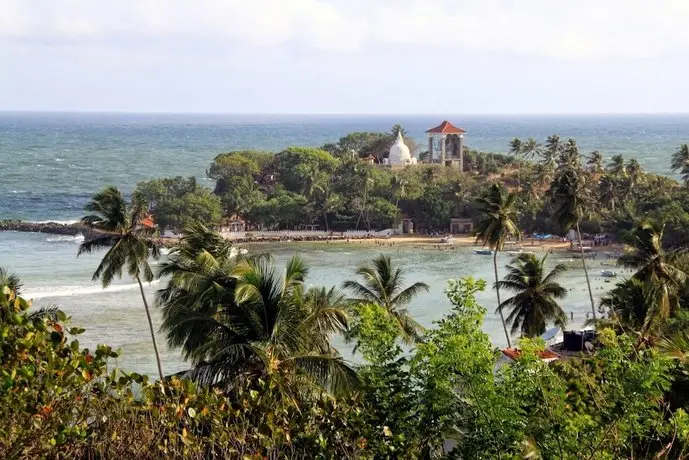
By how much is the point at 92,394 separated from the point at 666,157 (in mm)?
145030

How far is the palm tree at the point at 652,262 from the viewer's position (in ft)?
83.0

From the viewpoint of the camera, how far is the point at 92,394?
986 centimetres

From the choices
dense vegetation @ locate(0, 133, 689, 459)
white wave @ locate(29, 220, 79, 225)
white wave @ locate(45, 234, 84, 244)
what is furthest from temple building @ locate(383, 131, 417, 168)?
dense vegetation @ locate(0, 133, 689, 459)

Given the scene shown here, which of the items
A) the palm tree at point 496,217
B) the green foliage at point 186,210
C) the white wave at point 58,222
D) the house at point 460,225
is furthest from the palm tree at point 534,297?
the white wave at point 58,222

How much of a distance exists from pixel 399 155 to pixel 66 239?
30960mm

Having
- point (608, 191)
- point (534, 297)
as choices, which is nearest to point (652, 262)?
point (534, 297)

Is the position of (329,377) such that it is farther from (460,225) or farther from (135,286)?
(460,225)

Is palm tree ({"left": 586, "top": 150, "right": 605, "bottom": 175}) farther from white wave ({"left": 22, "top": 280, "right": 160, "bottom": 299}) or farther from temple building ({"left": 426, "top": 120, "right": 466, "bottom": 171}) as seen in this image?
white wave ({"left": 22, "top": 280, "right": 160, "bottom": 299})

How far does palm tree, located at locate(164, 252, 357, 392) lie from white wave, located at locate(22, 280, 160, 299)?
3101 centimetres

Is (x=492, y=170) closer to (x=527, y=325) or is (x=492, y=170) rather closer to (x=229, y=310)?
(x=527, y=325)

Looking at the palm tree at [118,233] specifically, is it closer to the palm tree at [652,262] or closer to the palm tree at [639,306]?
the palm tree at [639,306]

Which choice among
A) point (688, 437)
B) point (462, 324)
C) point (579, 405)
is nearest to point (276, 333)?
point (462, 324)

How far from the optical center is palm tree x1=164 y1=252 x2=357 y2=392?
14414 millimetres

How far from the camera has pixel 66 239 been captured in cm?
6662
